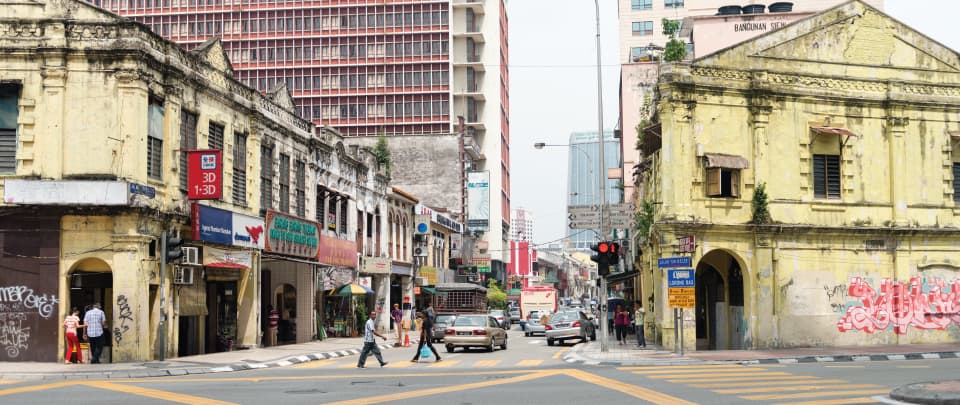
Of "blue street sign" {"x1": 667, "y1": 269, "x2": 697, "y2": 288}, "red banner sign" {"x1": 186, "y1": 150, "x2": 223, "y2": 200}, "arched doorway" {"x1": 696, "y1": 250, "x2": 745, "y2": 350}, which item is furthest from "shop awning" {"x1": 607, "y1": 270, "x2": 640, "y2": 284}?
"red banner sign" {"x1": 186, "y1": 150, "x2": 223, "y2": 200}

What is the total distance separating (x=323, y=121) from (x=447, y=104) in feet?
40.7

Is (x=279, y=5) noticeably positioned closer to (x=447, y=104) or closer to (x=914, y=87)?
(x=447, y=104)

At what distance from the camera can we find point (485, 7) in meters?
104

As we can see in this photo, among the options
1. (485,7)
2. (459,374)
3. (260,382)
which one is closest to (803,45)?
(459,374)

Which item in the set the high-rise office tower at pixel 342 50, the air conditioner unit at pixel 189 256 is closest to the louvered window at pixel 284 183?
the air conditioner unit at pixel 189 256

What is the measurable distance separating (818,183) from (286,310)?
21.0 metres

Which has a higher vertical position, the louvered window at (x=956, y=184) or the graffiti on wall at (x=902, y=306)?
the louvered window at (x=956, y=184)

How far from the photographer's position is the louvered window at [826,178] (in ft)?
108

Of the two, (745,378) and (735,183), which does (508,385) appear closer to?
(745,378)

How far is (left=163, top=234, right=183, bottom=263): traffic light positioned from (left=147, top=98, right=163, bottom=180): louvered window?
2146 millimetres

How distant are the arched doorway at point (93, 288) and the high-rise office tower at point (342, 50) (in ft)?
227

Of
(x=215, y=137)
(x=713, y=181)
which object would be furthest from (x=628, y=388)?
(x=215, y=137)

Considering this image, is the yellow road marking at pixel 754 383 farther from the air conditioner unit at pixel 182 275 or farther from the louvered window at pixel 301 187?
the louvered window at pixel 301 187

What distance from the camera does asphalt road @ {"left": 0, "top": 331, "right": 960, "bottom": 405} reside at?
16.1 m
